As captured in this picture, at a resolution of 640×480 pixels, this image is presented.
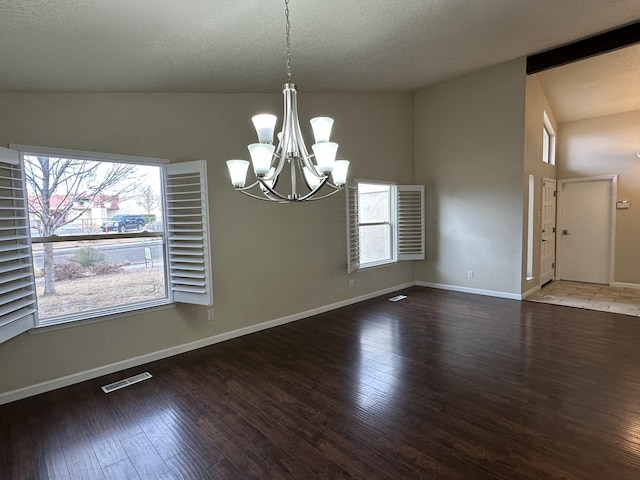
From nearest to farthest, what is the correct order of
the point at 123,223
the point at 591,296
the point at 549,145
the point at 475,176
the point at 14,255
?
the point at 14,255 < the point at 123,223 < the point at 591,296 < the point at 475,176 < the point at 549,145

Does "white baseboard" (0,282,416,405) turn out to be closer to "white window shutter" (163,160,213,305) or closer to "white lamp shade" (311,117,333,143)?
"white window shutter" (163,160,213,305)

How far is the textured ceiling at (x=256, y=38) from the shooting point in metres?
2.07

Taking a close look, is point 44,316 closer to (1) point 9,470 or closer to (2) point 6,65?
(1) point 9,470

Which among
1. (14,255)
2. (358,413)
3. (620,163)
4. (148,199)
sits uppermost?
(620,163)

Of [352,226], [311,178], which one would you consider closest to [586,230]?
[352,226]

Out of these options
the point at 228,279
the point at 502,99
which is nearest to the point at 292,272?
the point at 228,279

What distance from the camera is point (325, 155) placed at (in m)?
2.09

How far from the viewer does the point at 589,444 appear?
2.12 metres

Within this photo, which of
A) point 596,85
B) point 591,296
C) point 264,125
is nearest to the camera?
point 264,125

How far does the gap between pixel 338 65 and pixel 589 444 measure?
12.7 feet

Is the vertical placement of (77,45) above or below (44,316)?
above

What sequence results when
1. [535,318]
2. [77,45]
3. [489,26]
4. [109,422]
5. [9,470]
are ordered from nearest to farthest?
[9,470] < [77,45] < [109,422] < [489,26] < [535,318]

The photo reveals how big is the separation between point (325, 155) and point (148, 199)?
232 cm

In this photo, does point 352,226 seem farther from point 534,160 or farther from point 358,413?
point 534,160
